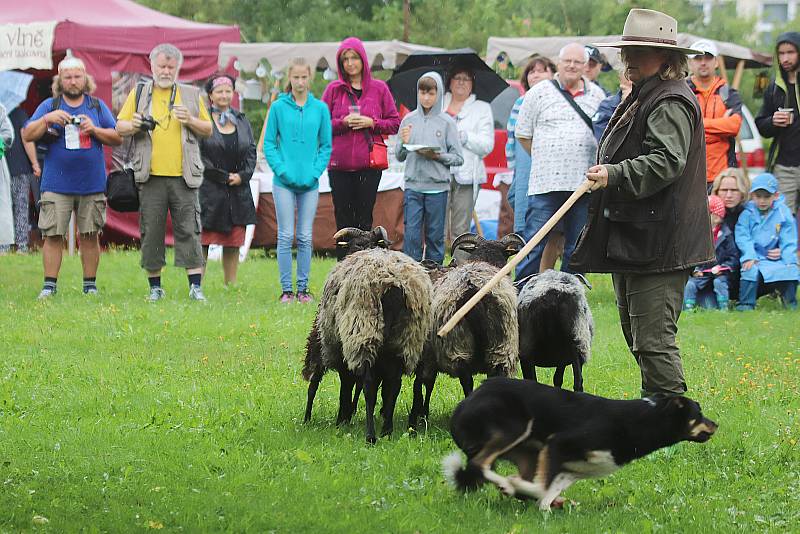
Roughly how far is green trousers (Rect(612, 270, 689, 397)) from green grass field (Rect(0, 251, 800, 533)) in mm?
484

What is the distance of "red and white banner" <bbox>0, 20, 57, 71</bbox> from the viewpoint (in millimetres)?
16656

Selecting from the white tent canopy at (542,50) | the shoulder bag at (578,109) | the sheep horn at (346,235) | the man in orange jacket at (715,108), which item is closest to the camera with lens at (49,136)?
the shoulder bag at (578,109)

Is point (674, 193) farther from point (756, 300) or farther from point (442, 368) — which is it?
point (756, 300)

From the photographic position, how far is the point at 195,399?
734cm

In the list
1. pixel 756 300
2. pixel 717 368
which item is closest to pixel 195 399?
pixel 717 368

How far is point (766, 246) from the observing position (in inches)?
478

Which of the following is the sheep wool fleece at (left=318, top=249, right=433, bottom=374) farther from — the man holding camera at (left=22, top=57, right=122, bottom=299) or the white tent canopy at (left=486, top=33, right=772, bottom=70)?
the white tent canopy at (left=486, top=33, right=772, bottom=70)

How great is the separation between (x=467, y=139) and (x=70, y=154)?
433 cm

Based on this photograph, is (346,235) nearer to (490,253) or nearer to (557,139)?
(490,253)

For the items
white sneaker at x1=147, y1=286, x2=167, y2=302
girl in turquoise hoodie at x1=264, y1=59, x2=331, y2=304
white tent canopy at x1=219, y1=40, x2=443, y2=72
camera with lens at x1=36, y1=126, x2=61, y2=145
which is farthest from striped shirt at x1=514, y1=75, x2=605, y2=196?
white tent canopy at x1=219, y1=40, x2=443, y2=72

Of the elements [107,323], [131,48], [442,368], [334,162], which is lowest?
[107,323]

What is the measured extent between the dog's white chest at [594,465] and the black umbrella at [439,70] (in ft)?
29.8

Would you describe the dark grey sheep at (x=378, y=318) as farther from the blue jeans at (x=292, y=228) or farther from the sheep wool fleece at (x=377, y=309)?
the blue jeans at (x=292, y=228)

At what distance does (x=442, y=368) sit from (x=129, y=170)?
239 inches
